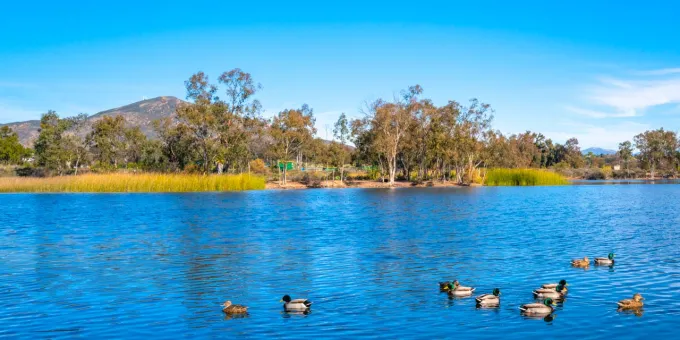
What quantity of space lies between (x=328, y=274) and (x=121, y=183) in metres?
55.5

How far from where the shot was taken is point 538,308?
14.9 m

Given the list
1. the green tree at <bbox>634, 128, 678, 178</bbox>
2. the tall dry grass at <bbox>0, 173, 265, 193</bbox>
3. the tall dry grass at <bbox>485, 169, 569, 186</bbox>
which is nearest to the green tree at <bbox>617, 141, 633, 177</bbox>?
the green tree at <bbox>634, 128, 678, 178</bbox>

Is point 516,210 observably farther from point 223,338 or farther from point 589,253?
point 223,338

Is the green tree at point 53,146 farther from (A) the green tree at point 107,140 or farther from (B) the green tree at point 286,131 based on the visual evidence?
(B) the green tree at point 286,131

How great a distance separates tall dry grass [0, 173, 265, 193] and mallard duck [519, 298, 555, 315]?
2445 inches

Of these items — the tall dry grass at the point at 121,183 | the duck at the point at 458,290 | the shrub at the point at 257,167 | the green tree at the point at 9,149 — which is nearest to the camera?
the duck at the point at 458,290

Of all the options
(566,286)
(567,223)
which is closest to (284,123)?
(567,223)

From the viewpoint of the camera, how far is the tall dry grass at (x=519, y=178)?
9638 cm

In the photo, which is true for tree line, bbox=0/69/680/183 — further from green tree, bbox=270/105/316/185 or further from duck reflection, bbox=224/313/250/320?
duck reflection, bbox=224/313/250/320

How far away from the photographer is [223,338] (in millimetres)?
13234

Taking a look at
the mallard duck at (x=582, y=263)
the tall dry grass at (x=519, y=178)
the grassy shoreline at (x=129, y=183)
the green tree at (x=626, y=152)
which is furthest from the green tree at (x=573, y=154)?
the mallard duck at (x=582, y=263)

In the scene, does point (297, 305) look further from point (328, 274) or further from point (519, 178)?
point (519, 178)

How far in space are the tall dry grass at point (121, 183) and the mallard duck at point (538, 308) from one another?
62.1 meters

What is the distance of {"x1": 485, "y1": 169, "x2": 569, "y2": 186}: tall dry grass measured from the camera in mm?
96375
